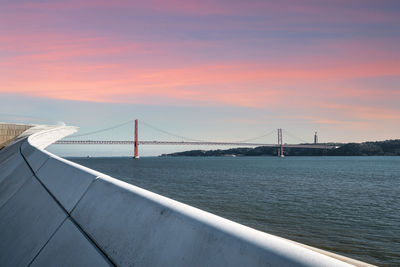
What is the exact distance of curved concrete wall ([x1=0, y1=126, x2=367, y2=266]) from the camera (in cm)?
96

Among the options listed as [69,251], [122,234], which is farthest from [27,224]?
[122,234]

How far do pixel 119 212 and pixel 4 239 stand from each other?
58.5 inches

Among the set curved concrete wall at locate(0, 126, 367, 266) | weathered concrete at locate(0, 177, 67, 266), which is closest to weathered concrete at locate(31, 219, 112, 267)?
curved concrete wall at locate(0, 126, 367, 266)

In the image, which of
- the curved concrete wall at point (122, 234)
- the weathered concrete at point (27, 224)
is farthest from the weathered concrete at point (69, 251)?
the weathered concrete at point (27, 224)

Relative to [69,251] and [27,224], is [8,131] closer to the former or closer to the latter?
[27,224]

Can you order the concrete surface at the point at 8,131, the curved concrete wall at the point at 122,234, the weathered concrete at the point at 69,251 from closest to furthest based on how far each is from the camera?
the curved concrete wall at the point at 122,234, the weathered concrete at the point at 69,251, the concrete surface at the point at 8,131

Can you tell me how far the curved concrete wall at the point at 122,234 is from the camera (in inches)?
37.8

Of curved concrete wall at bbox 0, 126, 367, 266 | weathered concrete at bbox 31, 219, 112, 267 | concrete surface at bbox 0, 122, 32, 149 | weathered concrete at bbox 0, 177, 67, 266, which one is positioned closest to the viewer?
curved concrete wall at bbox 0, 126, 367, 266

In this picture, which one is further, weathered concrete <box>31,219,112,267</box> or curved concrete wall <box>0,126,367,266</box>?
weathered concrete <box>31,219,112,267</box>

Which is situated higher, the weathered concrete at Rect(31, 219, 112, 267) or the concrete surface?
the concrete surface

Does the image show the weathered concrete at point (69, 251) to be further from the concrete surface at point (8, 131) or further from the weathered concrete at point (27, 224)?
the concrete surface at point (8, 131)

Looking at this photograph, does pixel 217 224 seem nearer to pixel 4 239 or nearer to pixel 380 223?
pixel 4 239

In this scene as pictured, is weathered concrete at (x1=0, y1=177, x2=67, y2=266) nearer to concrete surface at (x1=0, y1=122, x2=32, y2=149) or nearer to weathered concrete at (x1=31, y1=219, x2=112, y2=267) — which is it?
weathered concrete at (x1=31, y1=219, x2=112, y2=267)

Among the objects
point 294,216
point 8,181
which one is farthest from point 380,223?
point 8,181
